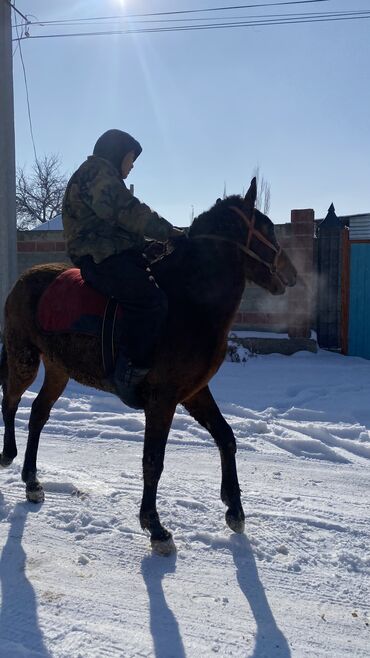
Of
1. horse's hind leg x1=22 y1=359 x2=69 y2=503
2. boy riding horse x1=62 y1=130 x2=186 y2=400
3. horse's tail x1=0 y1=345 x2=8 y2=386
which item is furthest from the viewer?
horse's tail x1=0 y1=345 x2=8 y2=386

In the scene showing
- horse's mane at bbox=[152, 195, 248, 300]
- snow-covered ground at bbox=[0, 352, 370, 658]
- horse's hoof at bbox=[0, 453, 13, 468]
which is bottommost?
snow-covered ground at bbox=[0, 352, 370, 658]

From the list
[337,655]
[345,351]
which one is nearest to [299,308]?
[345,351]

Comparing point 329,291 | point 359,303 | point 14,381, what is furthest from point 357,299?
point 14,381

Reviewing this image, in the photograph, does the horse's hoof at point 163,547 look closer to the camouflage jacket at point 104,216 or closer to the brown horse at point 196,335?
the brown horse at point 196,335

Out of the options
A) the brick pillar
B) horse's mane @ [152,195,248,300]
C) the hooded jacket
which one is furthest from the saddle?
the brick pillar

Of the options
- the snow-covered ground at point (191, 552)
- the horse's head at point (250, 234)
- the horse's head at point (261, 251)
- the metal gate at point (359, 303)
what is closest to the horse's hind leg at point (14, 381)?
the snow-covered ground at point (191, 552)

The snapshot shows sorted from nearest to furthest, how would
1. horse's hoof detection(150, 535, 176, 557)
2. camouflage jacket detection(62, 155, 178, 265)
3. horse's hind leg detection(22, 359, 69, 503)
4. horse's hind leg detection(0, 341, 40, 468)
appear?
horse's hoof detection(150, 535, 176, 557) < camouflage jacket detection(62, 155, 178, 265) < horse's hind leg detection(22, 359, 69, 503) < horse's hind leg detection(0, 341, 40, 468)

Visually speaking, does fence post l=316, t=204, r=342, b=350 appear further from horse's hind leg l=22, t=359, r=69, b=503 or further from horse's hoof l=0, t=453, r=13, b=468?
horse's hoof l=0, t=453, r=13, b=468

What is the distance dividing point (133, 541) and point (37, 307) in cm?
188

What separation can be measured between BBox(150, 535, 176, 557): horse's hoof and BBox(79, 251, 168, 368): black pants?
1090 millimetres

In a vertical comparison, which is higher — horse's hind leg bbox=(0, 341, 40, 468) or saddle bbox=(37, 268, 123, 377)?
saddle bbox=(37, 268, 123, 377)

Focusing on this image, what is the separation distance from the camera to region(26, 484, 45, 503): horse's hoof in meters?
4.13

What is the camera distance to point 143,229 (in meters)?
3.63

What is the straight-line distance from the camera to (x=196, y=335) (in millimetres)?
3537
